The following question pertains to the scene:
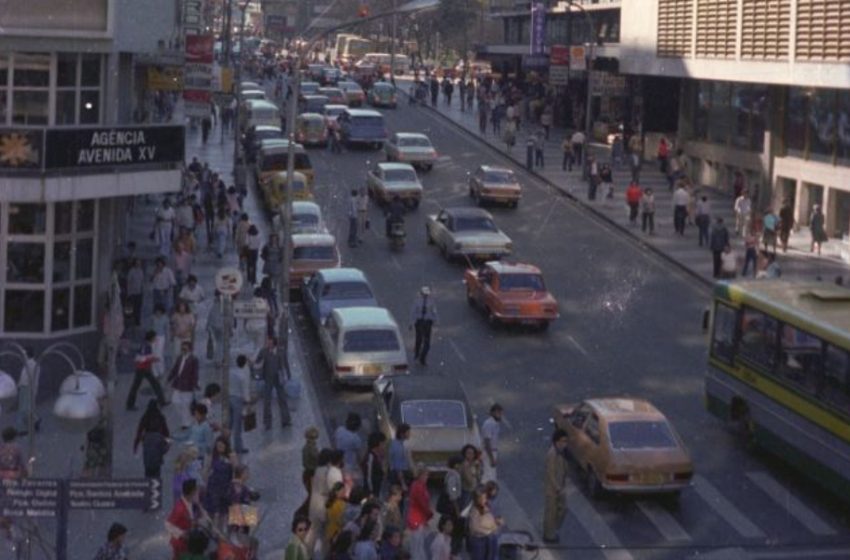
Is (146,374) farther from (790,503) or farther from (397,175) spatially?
(397,175)

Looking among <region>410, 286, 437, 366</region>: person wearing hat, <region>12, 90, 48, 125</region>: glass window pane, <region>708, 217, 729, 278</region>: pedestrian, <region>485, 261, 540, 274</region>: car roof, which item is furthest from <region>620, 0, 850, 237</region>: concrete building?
<region>12, 90, 48, 125</region>: glass window pane

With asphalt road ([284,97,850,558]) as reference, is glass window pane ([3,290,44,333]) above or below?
above

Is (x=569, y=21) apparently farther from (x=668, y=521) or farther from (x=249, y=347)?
(x=668, y=521)

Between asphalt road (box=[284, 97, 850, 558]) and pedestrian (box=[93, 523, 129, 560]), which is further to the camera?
asphalt road (box=[284, 97, 850, 558])

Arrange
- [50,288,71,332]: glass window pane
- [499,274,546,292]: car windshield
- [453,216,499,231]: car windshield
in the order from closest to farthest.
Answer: [50,288,71,332]: glass window pane
[499,274,546,292]: car windshield
[453,216,499,231]: car windshield

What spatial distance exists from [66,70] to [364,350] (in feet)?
22.2

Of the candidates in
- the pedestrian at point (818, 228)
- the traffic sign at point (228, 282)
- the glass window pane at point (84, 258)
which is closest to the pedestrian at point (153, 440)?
the traffic sign at point (228, 282)

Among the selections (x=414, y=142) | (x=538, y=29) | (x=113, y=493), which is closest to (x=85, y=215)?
(x=113, y=493)

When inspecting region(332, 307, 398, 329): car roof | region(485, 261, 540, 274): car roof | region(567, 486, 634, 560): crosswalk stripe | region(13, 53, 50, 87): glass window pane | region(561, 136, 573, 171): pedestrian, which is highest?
region(13, 53, 50, 87): glass window pane

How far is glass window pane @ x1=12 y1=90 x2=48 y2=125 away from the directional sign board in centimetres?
1373

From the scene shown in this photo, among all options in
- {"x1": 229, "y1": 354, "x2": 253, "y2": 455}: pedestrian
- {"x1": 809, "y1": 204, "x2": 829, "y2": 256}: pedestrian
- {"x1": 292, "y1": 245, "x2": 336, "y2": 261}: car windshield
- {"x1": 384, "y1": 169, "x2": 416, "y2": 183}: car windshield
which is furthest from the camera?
{"x1": 384, "y1": 169, "x2": 416, "y2": 183}: car windshield

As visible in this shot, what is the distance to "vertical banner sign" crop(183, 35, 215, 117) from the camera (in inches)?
1638

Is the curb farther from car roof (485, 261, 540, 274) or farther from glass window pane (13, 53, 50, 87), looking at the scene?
glass window pane (13, 53, 50, 87)

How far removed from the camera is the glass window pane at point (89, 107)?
2544 cm
